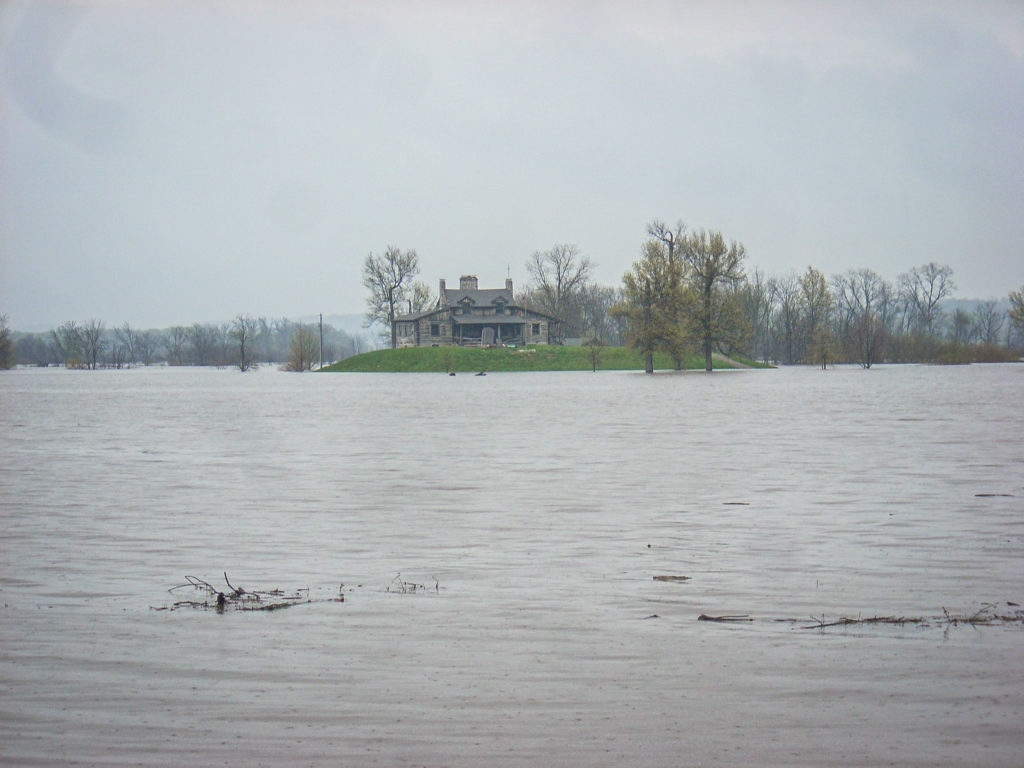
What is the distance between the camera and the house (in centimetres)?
13338

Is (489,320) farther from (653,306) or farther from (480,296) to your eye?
(653,306)

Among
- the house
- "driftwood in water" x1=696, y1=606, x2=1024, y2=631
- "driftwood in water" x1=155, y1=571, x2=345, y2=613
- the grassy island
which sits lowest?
"driftwood in water" x1=155, y1=571, x2=345, y2=613

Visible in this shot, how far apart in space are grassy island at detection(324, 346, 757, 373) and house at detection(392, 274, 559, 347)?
21.1 ft

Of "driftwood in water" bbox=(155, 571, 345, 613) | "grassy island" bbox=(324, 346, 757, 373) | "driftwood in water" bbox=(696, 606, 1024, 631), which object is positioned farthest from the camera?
"grassy island" bbox=(324, 346, 757, 373)

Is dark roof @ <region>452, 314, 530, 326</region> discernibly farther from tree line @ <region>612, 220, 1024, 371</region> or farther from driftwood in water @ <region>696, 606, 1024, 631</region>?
driftwood in water @ <region>696, 606, 1024, 631</region>

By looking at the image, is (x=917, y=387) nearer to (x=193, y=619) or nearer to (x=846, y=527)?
(x=846, y=527)

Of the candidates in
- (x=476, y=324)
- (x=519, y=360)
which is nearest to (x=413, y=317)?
(x=476, y=324)

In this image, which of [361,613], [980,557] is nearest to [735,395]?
[980,557]

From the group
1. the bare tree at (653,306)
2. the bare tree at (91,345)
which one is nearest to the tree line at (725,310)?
the bare tree at (653,306)

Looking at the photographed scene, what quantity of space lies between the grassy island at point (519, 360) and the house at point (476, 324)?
643 cm

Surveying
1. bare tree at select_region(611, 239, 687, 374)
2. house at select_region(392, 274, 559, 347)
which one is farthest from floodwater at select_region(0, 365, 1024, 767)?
house at select_region(392, 274, 559, 347)

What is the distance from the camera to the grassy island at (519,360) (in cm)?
12100

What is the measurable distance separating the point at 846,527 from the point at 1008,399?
36.0 m

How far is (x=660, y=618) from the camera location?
8766 mm
